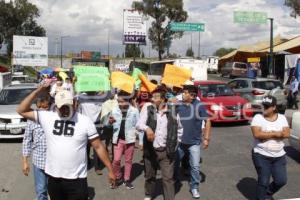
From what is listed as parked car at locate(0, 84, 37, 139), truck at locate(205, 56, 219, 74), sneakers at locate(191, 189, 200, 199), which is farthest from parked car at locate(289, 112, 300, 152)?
truck at locate(205, 56, 219, 74)

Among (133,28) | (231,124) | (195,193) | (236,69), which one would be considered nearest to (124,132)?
(195,193)

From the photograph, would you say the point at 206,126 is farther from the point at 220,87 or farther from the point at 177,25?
the point at 177,25

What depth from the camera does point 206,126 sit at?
744 cm

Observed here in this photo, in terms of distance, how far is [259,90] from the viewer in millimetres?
19781

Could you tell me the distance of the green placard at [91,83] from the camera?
902 cm

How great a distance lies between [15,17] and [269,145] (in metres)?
71.0

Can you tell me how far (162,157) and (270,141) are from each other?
144 centimetres

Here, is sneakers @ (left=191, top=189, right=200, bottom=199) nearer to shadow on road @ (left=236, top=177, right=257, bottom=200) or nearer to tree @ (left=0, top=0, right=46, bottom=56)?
shadow on road @ (left=236, top=177, right=257, bottom=200)

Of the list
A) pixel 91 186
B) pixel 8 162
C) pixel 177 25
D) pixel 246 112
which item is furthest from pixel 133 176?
pixel 177 25

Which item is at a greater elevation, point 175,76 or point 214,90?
point 175,76

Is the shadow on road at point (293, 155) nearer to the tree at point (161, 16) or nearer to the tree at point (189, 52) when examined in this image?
the tree at point (161, 16)

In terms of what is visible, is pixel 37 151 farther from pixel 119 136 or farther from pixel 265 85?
pixel 265 85

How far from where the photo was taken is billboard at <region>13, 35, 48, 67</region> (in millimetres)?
31984

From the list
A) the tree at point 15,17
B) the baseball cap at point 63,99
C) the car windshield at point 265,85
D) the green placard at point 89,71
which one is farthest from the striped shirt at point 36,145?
the tree at point 15,17
